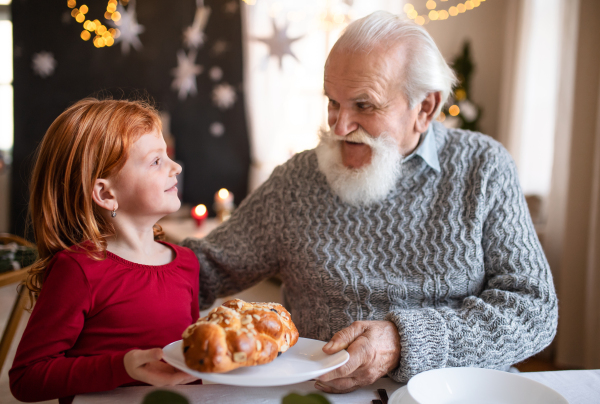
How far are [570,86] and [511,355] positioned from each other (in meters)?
2.37

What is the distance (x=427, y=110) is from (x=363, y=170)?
326 millimetres

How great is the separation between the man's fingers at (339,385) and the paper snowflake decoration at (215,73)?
3.76 meters

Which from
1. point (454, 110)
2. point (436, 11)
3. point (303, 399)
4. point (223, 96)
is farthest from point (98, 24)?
point (303, 399)

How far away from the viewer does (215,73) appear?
430cm

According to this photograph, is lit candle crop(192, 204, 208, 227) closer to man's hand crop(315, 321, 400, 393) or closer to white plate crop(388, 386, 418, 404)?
man's hand crop(315, 321, 400, 393)

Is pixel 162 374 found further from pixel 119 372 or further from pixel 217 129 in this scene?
pixel 217 129

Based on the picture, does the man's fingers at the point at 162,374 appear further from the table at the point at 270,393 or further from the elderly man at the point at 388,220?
the elderly man at the point at 388,220

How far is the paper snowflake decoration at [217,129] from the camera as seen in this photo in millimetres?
4359

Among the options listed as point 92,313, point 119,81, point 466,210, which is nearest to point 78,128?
point 92,313

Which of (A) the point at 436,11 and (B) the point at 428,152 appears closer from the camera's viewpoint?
(B) the point at 428,152

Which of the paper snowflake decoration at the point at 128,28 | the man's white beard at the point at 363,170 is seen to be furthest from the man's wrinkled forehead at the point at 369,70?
the paper snowflake decoration at the point at 128,28

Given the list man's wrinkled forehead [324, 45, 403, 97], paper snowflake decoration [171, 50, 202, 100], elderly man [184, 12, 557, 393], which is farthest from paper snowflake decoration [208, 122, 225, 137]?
man's wrinkled forehead [324, 45, 403, 97]

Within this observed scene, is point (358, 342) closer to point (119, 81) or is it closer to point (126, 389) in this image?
point (126, 389)

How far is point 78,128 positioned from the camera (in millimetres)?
1099
